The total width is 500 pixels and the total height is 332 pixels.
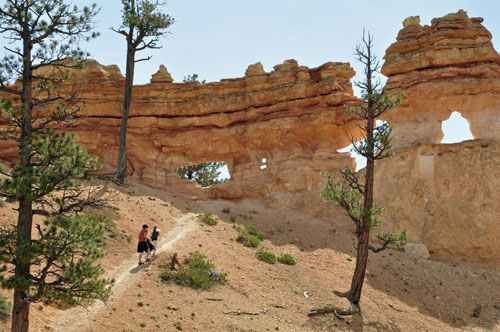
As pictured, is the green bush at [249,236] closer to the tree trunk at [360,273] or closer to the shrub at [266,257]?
the shrub at [266,257]

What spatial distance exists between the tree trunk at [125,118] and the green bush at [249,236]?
892cm

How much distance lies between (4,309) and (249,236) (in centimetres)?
1248

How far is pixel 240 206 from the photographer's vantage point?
2812 cm

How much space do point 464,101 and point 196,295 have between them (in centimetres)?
2070

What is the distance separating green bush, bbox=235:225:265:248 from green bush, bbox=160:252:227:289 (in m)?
4.49

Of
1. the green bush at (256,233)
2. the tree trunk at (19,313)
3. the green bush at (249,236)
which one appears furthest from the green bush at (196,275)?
the tree trunk at (19,313)

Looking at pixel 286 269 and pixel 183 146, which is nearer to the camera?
pixel 286 269

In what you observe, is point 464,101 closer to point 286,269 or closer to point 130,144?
point 286,269

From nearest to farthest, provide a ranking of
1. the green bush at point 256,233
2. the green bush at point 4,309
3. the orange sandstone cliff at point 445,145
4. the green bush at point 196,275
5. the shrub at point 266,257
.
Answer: the green bush at point 4,309 < the green bush at point 196,275 < the shrub at point 266,257 < the green bush at point 256,233 < the orange sandstone cliff at point 445,145

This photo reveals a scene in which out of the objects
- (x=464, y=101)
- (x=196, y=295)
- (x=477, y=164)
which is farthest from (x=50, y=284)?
(x=464, y=101)

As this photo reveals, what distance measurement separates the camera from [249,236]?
21906 mm

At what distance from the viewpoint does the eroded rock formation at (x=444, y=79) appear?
1011 inches

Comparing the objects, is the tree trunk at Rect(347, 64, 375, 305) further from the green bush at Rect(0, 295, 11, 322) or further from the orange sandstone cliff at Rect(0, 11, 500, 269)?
the green bush at Rect(0, 295, 11, 322)

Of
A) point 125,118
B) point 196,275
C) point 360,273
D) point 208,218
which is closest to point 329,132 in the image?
point 208,218
